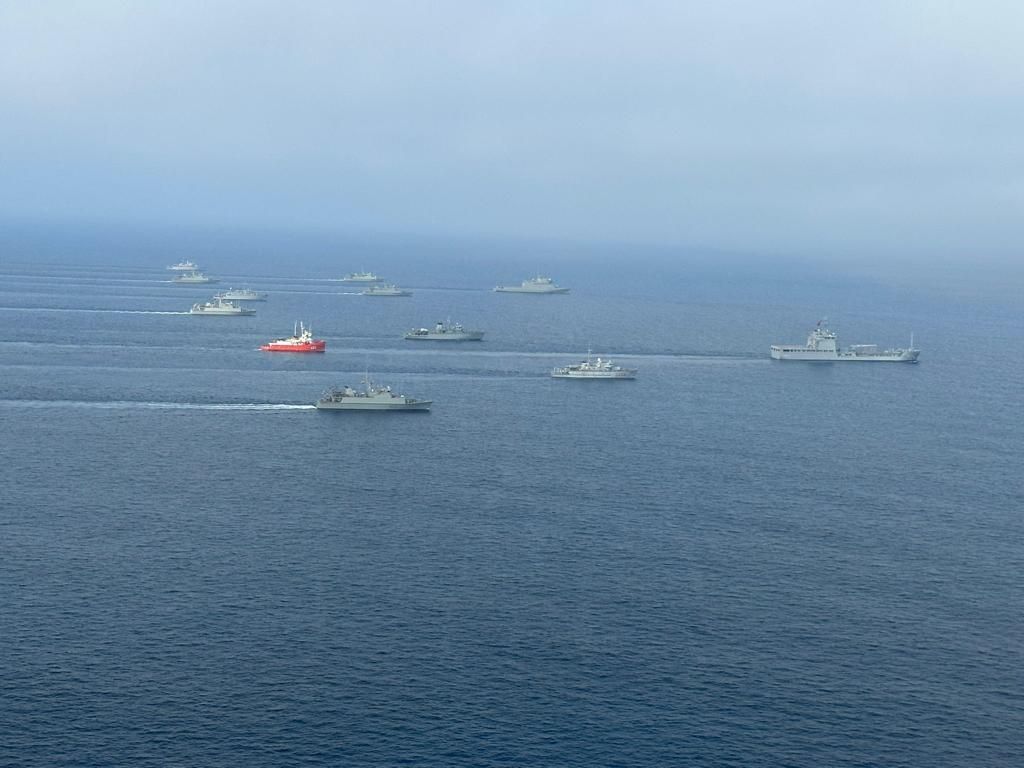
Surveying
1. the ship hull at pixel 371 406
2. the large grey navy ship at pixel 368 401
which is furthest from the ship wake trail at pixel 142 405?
the large grey navy ship at pixel 368 401

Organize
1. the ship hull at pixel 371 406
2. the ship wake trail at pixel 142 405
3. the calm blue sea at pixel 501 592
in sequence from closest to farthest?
the calm blue sea at pixel 501 592 → the ship wake trail at pixel 142 405 → the ship hull at pixel 371 406

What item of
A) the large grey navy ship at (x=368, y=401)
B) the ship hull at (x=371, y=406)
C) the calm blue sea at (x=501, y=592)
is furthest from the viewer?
the large grey navy ship at (x=368, y=401)

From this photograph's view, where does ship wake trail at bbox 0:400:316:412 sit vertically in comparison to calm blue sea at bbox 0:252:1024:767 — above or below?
above

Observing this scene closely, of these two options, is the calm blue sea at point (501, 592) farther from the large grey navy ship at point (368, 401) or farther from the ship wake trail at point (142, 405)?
the large grey navy ship at point (368, 401)

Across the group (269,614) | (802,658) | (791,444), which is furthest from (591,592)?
Result: (791,444)

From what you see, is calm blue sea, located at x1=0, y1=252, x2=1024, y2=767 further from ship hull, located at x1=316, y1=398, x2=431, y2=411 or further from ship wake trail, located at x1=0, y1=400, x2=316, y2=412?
ship hull, located at x1=316, y1=398, x2=431, y2=411

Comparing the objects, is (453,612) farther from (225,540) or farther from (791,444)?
(791,444)

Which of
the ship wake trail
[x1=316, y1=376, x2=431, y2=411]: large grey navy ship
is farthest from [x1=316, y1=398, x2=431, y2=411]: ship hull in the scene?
the ship wake trail
